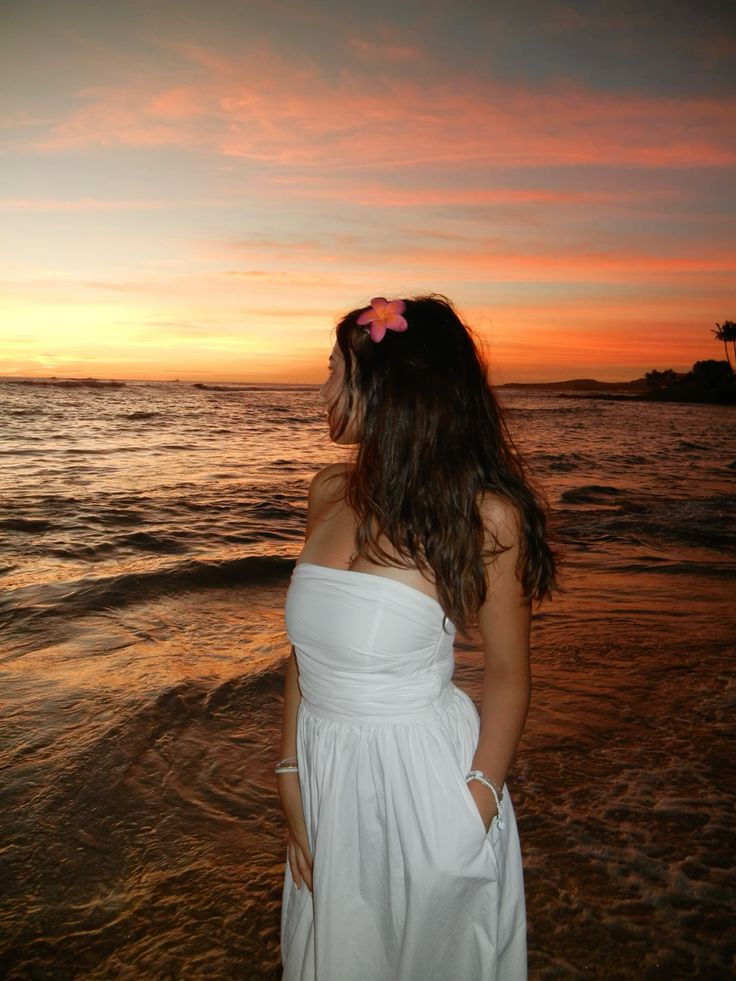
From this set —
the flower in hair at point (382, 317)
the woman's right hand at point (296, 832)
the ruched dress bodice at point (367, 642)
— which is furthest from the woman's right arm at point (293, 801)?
the flower in hair at point (382, 317)

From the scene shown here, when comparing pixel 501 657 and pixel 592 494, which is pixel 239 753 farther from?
pixel 592 494

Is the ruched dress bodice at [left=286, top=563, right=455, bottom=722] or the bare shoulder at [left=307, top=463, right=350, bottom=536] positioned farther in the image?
the bare shoulder at [left=307, top=463, right=350, bottom=536]

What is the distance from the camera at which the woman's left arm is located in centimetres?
157

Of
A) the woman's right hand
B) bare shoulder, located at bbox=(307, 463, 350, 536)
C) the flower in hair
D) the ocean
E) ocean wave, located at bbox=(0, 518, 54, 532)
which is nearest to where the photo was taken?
the flower in hair

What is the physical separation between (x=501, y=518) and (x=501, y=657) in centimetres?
33

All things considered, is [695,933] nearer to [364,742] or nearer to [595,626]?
[364,742]

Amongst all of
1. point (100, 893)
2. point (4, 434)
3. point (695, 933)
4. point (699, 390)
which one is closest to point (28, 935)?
point (100, 893)

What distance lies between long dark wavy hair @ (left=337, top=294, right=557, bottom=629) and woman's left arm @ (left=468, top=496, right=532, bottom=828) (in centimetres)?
2

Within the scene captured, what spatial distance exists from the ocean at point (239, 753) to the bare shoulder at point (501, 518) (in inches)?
22.5

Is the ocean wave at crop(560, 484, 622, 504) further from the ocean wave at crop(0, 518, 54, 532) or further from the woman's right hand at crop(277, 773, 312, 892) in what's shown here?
the woman's right hand at crop(277, 773, 312, 892)

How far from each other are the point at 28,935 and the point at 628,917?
2.31 metres

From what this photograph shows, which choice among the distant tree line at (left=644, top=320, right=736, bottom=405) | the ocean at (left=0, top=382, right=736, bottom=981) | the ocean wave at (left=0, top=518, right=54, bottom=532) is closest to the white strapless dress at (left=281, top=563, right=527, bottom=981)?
the ocean at (left=0, top=382, right=736, bottom=981)

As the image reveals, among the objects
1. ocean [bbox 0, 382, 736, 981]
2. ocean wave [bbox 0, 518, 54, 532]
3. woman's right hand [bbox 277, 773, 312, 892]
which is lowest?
ocean [bbox 0, 382, 736, 981]

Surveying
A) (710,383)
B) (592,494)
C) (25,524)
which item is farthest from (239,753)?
(710,383)
